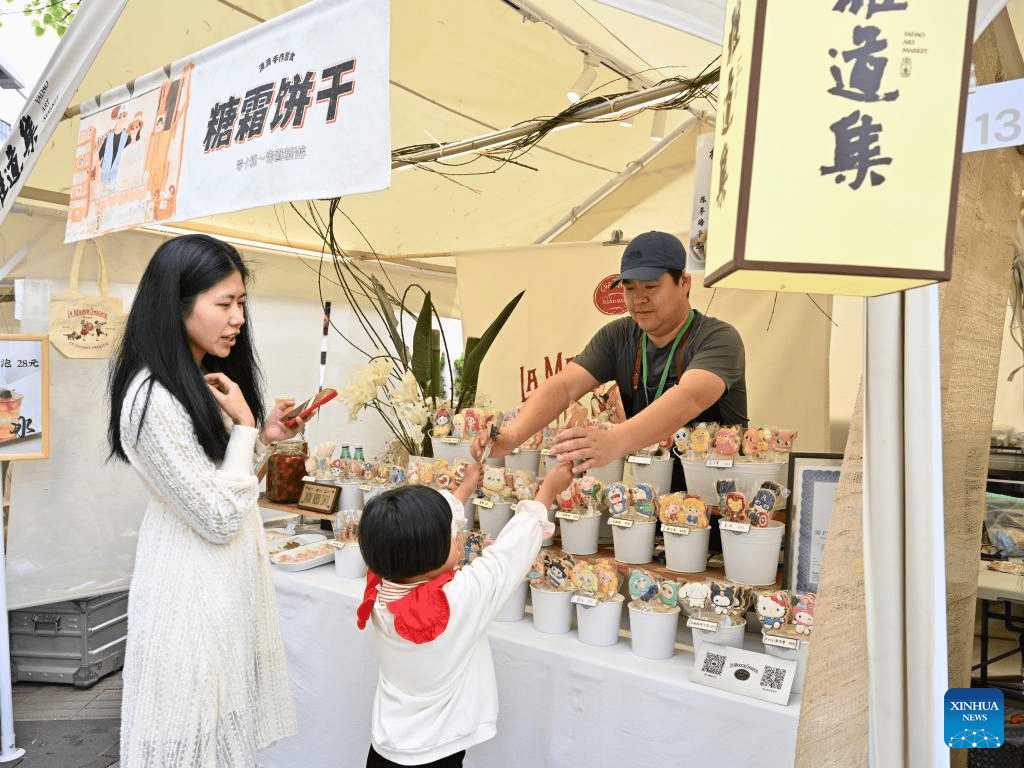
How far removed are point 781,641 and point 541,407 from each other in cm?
121

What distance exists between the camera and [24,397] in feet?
11.3

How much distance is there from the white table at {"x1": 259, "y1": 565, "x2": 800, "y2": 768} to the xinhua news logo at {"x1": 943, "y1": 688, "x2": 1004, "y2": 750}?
0.87 meters

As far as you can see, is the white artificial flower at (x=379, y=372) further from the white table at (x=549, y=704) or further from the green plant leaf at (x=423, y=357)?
the white table at (x=549, y=704)

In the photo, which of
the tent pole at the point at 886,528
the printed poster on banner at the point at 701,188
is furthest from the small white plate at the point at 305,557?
the tent pole at the point at 886,528

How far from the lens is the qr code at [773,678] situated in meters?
1.76

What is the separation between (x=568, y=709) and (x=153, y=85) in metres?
2.18

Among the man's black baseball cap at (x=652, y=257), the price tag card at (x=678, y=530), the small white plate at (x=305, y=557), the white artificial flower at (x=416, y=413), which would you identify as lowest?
the small white plate at (x=305, y=557)

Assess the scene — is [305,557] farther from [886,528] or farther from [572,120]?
[886,528]

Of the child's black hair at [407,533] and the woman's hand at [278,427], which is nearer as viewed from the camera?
the child's black hair at [407,533]

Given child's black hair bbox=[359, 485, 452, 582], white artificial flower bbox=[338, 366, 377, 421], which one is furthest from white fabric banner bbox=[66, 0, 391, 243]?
white artificial flower bbox=[338, 366, 377, 421]

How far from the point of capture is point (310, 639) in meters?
2.66

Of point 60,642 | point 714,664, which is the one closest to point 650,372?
Result: point 714,664

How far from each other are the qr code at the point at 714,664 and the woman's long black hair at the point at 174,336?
1.30m

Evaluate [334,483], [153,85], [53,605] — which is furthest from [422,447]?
[53,605]
